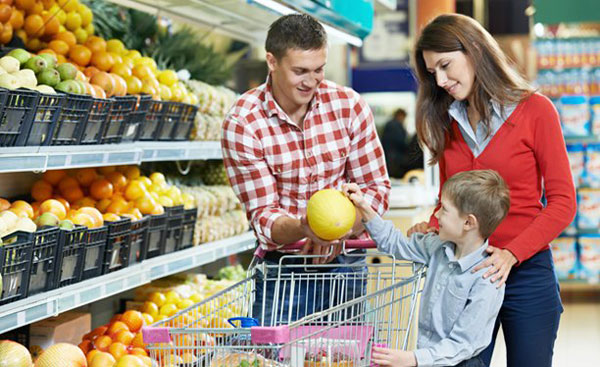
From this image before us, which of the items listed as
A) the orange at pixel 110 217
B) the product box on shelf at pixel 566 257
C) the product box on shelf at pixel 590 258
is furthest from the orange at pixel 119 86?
the product box on shelf at pixel 590 258

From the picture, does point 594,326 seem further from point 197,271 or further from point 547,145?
point 547,145

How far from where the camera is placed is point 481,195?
2.37 m

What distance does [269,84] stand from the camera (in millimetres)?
2932

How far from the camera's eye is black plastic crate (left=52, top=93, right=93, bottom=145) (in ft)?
10.8

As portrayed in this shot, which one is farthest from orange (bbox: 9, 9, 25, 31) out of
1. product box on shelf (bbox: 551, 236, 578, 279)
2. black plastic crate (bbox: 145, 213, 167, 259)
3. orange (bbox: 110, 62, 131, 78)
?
product box on shelf (bbox: 551, 236, 578, 279)

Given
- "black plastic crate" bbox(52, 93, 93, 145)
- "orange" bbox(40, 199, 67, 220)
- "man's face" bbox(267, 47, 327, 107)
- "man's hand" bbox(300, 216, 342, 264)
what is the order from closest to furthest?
"man's hand" bbox(300, 216, 342, 264) < "man's face" bbox(267, 47, 327, 107) < "black plastic crate" bbox(52, 93, 93, 145) < "orange" bbox(40, 199, 67, 220)

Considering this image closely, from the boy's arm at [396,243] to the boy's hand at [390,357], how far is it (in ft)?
1.41

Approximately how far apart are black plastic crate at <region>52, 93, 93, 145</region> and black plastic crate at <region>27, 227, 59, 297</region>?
0.37 m

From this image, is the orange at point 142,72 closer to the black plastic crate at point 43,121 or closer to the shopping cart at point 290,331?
the black plastic crate at point 43,121

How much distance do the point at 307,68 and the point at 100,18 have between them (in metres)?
2.24

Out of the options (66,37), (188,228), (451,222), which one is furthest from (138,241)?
(451,222)

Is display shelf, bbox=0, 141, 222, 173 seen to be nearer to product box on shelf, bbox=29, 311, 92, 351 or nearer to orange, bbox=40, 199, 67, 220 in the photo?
orange, bbox=40, 199, 67, 220

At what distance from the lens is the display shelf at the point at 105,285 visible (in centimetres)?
297

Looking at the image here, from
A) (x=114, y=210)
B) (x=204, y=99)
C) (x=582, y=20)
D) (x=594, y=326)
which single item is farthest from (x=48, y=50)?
(x=582, y=20)
